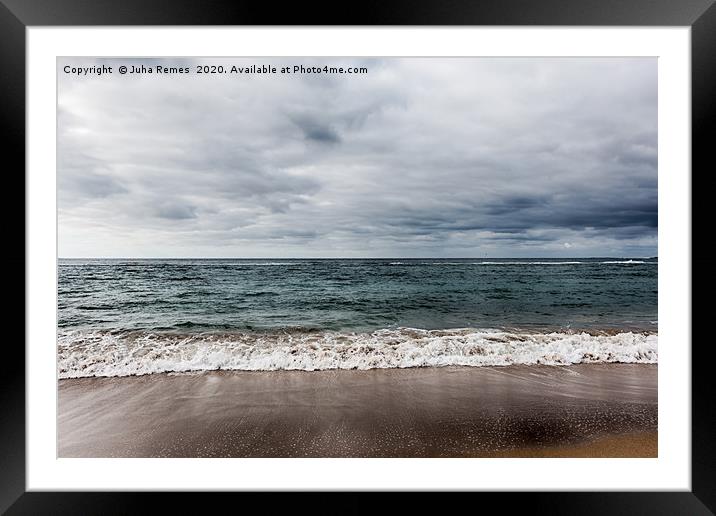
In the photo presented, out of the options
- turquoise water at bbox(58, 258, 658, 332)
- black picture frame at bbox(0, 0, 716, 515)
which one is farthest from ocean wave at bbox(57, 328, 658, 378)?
black picture frame at bbox(0, 0, 716, 515)

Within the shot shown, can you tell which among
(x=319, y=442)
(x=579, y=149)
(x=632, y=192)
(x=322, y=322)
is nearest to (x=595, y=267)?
(x=632, y=192)

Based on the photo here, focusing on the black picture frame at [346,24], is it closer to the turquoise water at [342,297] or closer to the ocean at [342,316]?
the ocean at [342,316]

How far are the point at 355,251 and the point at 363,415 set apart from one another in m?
4.95

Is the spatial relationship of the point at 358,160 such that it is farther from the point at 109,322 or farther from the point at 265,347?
the point at 109,322

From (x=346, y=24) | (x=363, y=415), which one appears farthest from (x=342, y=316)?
(x=346, y=24)

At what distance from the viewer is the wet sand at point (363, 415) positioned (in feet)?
5.12

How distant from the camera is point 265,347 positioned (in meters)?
3.03

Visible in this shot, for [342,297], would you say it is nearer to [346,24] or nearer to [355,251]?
[355,251]

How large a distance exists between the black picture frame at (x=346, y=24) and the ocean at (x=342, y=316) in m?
0.59

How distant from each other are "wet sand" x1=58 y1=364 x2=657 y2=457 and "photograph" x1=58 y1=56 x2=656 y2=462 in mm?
13

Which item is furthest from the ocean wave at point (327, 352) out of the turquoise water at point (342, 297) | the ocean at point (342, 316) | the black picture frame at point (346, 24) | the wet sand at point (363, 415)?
the black picture frame at point (346, 24)

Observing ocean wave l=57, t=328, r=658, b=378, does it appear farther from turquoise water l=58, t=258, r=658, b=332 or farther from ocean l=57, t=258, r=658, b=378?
turquoise water l=58, t=258, r=658, b=332

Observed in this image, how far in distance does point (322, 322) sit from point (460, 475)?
11.2 feet

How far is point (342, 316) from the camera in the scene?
485cm
